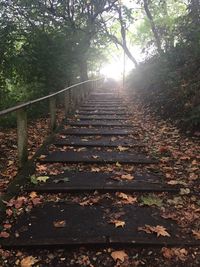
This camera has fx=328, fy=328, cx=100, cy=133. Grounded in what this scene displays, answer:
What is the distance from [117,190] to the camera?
4.34m

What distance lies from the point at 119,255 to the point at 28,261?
32.2 inches

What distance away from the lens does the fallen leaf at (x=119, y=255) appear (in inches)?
117

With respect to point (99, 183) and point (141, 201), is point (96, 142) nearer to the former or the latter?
point (99, 183)

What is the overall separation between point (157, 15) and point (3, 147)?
19042 mm

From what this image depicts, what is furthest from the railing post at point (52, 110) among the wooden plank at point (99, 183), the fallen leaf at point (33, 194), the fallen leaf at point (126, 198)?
the fallen leaf at point (126, 198)

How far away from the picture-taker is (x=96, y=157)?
579 cm

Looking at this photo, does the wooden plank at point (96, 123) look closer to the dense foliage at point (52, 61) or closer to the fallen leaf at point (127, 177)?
the dense foliage at point (52, 61)

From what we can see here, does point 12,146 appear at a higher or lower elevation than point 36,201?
lower

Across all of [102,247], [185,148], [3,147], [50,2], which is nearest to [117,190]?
[102,247]

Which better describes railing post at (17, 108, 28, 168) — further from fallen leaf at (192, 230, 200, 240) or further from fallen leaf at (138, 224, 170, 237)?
fallen leaf at (192, 230, 200, 240)

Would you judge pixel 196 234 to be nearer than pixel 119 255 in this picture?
No

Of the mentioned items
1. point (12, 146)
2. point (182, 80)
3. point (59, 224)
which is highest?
point (182, 80)

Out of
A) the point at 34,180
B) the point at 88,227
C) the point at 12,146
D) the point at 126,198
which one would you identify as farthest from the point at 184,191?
the point at 12,146

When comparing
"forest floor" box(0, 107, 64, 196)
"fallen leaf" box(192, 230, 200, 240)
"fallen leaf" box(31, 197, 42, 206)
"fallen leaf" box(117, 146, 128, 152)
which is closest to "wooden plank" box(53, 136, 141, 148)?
"fallen leaf" box(117, 146, 128, 152)
